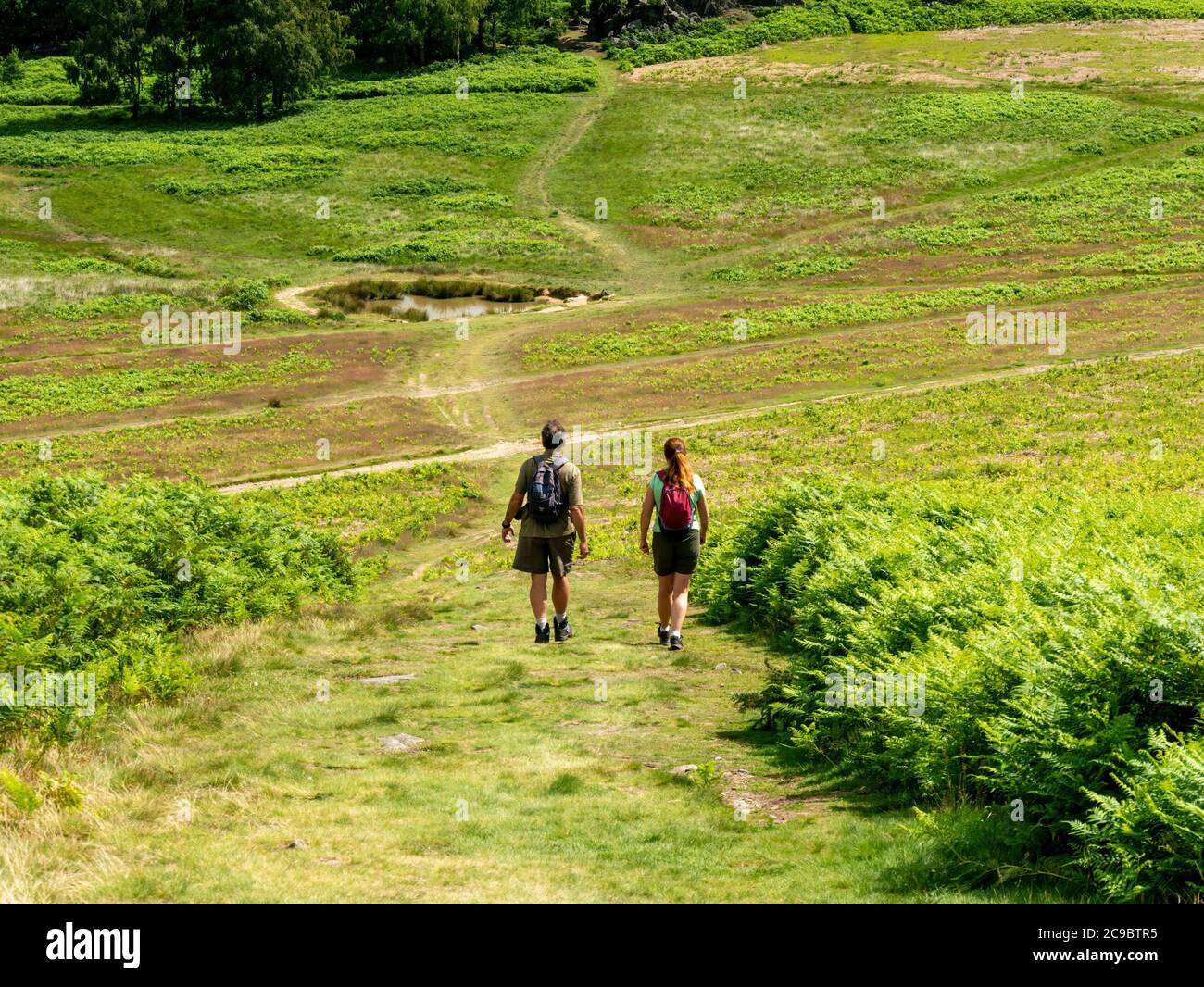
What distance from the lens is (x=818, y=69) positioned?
442ft

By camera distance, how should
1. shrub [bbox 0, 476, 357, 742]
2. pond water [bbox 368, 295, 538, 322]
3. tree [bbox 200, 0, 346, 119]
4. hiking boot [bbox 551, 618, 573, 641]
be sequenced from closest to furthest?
shrub [bbox 0, 476, 357, 742], hiking boot [bbox 551, 618, 573, 641], pond water [bbox 368, 295, 538, 322], tree [bbox 200, 0, 346, 119]

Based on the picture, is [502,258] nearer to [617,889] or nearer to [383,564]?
[383,564]

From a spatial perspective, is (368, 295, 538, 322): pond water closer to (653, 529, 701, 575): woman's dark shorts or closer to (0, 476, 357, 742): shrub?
(0, 476, 357, 742): shrub

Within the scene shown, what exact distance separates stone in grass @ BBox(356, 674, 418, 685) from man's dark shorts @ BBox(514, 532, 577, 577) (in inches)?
81.2

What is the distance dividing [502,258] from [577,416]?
43233 millimetres

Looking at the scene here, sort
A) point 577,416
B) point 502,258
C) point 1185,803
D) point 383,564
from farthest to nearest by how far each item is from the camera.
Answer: point 502,258, point 577,416, point 383,564, point 1185,803

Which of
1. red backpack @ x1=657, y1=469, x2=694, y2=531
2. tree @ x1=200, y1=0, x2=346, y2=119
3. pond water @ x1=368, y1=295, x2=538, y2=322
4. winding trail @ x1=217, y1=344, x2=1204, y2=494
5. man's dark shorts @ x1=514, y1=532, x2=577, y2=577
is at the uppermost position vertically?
tree @ x1=200, y1=0, x2=346, y2=119

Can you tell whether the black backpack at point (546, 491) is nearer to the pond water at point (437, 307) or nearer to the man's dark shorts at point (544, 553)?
the man's dark shorts at point (544, 553)

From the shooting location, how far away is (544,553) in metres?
16.0

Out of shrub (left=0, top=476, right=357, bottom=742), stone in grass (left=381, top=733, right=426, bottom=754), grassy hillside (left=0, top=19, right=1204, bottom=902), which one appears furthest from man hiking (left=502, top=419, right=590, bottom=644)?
shrub (left=0, top=476, right=357, bottom=742)

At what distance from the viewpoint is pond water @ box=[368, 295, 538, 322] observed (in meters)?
80.4

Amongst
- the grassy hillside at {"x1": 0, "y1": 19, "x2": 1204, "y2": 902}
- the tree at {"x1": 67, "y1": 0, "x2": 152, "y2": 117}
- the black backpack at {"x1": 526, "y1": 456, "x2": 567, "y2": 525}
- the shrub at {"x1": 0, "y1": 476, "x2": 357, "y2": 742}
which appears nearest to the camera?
the grassy hillside at {"x1": 0, "y1": 19, "x2": 1204, "y2": 902}

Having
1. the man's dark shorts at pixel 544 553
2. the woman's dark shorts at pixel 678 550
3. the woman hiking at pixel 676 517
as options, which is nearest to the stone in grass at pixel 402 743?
the man's dark shorts at pixel 544 553
